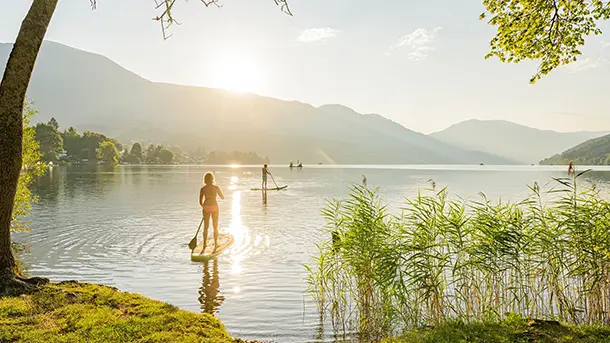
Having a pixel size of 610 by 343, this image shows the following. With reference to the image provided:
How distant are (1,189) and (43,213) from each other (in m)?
24.5

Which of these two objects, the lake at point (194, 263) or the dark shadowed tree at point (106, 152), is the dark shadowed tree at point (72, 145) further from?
the lake at point (194, 263)

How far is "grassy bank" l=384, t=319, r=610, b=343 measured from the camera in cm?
654

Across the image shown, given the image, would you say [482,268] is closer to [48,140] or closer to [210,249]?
[210,249]

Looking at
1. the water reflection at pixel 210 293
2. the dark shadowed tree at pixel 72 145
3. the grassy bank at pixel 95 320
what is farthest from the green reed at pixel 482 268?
the dark shadowed tree at pixel 72 145

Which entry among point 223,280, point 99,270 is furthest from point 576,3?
point 99,270

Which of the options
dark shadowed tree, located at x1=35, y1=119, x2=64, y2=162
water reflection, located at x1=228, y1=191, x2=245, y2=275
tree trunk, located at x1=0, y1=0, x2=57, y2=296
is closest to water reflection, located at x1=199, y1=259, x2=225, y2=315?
water reflection, located at x1=228, y1=191, x2=245, y2=275

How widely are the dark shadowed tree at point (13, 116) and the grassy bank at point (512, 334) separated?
26.6 ft

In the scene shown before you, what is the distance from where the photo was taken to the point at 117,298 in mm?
8234

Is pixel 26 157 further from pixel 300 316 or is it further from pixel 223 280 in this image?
pixel 300 316

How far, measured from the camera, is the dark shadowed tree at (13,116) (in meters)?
8.17

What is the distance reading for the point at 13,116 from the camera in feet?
27.2

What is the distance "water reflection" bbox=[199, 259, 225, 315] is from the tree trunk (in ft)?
13.6

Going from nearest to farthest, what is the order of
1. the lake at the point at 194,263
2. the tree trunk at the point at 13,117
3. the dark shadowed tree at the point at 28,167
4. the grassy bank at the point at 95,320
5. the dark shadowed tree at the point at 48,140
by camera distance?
1. the grassy bank at the point at 95,320
2. the tree trunk at the point at 13,117
3. the lake at the point at 194,263
4. the dark shadowed tree at the point at 28,167
5. the dark shadowed tree at the point at 48,140

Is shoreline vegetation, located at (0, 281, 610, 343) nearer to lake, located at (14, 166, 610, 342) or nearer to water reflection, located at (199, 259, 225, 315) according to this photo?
lake, located at (14, 166, 610, 342)
